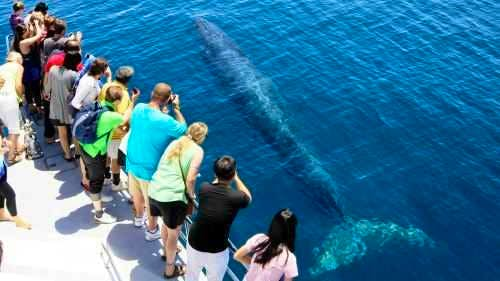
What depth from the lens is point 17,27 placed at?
12.6 m

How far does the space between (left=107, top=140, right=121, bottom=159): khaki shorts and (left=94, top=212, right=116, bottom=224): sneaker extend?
1.25 metres

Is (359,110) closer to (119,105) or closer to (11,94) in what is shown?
(119,105)

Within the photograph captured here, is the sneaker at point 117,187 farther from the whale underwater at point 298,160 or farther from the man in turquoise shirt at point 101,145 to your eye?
the whale underwater at point 298,160

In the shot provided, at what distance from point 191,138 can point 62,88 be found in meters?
4.28

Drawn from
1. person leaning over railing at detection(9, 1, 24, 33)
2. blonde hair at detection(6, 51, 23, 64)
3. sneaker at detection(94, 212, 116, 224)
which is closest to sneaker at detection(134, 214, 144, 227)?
sneaker at detection(94, 212, 116, 224)

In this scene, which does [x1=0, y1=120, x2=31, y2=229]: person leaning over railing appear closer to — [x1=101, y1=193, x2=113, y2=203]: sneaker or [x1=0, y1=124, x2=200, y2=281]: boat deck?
[x1=0, y1=124, x2=200, y2=281]: boat deck

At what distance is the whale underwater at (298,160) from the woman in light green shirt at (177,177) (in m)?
6.34

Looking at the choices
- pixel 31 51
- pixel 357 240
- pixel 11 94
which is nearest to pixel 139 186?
pixel 11 94

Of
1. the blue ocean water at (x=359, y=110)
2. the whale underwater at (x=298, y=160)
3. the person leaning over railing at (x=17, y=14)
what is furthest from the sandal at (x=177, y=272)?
A: the person leaning over railing at (x=17, y=14)

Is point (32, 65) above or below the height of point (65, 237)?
above

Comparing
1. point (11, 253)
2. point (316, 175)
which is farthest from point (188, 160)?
point (316, 175)

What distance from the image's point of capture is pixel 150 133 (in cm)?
889

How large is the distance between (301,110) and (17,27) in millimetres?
11256

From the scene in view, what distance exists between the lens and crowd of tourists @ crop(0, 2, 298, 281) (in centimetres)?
782
